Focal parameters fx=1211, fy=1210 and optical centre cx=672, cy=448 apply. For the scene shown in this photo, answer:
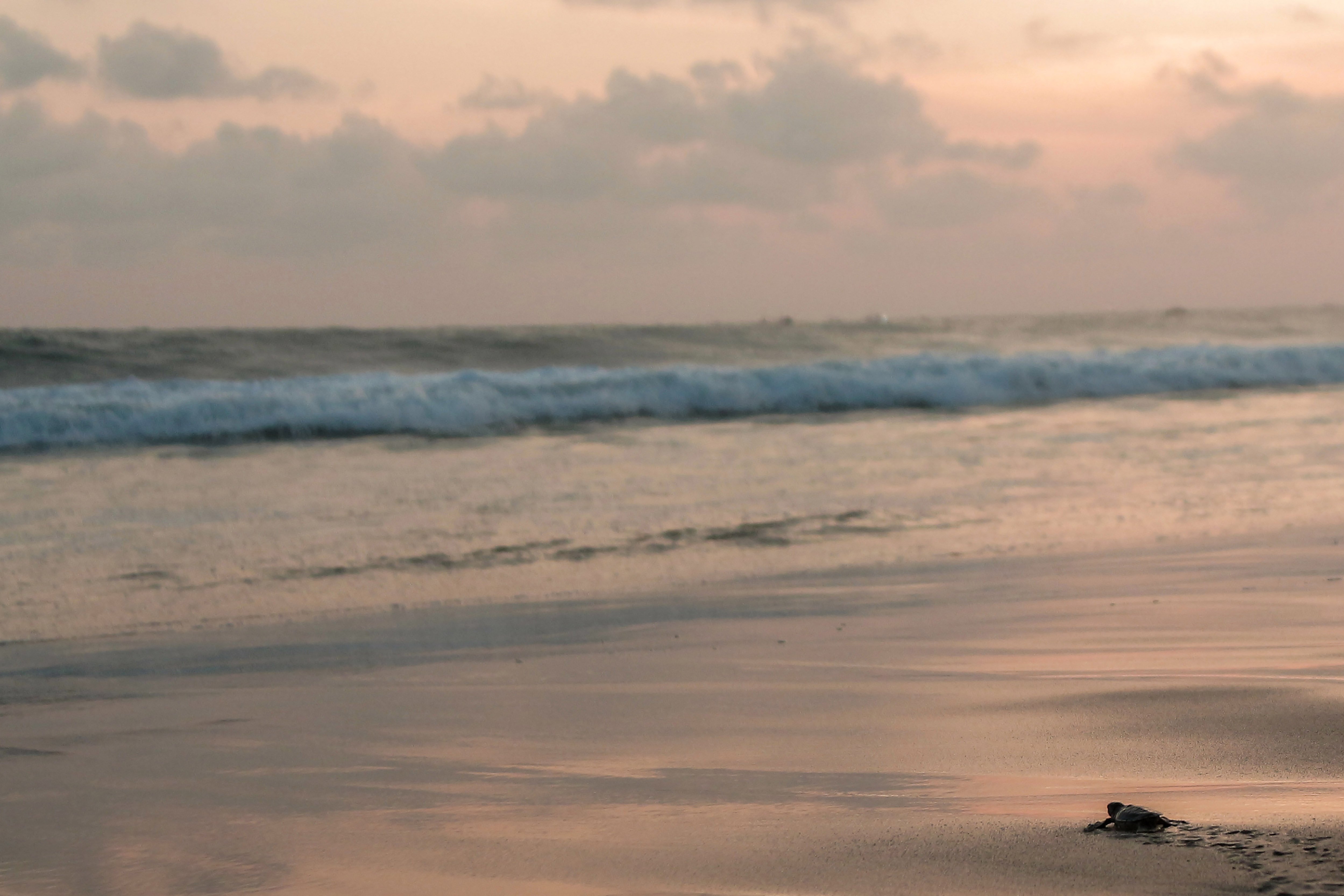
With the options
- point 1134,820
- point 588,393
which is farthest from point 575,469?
point 1134,820

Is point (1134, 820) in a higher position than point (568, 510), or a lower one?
lower

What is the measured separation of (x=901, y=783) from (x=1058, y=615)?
2.01 m

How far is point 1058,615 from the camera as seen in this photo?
435cm

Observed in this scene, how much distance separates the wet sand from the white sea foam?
27.9ft

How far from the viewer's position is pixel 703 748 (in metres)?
2.89

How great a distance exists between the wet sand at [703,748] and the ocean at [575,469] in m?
0.82

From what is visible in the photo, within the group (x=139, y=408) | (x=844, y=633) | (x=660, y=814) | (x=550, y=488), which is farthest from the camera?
(x=139, y=408)

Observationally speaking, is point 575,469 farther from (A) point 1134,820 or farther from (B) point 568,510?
(A) point 1134,820

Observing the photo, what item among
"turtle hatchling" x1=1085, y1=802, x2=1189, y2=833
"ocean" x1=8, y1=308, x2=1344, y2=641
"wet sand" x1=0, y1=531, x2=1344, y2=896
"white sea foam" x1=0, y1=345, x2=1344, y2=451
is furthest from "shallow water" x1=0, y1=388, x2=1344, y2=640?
"turtle hatchling" x1=1085, y1=802, x2=1189, y2=833

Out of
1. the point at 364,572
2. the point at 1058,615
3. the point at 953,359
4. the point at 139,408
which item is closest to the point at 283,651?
the point at 364,572

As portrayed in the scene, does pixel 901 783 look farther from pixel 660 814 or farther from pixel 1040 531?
pixel 1040 531

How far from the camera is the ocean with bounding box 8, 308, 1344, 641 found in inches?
212

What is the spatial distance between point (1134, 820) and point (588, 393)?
13.5 m

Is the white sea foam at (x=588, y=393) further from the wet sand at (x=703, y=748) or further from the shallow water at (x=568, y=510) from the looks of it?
the wet sand at (x=703, y=748)
